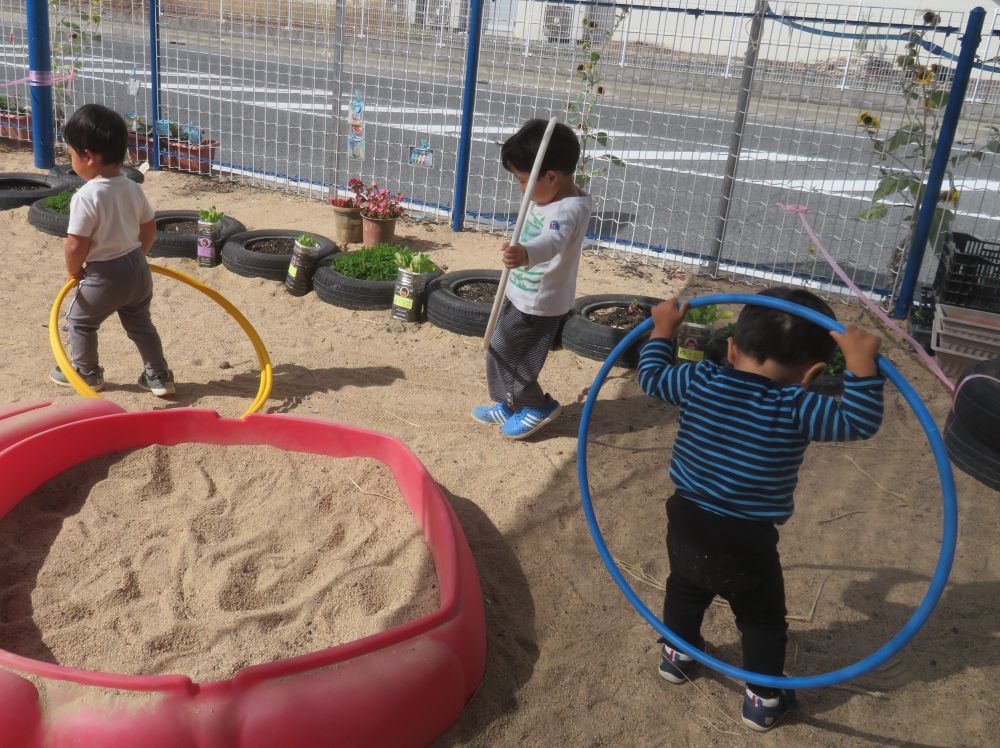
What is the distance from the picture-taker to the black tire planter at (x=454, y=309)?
5.46m

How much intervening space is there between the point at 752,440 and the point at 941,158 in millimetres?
4196

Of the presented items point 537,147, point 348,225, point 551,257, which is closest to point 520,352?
point 551,257

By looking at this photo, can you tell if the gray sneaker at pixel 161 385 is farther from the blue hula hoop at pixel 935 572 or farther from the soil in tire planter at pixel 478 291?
the blue hula hoop at pixel 935 572

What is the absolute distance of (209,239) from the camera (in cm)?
630

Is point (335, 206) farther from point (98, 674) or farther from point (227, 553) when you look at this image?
point (98, 674)

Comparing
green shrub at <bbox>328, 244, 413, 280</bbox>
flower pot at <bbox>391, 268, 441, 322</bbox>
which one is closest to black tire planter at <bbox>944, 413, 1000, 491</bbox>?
flower pot at <bbox>391, 268, 441, 322</bbox>

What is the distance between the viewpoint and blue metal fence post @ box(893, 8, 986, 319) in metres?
5.58

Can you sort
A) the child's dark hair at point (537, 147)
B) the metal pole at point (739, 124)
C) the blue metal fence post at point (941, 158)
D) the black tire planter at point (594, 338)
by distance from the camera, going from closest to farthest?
the child's dark hair at point (537, 147) → the black tire planter at point (594, 338) → the blue metal fence post at point (941, 158) → the metal pole at point (739, 124)

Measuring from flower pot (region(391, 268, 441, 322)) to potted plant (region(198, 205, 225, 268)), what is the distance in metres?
1.48

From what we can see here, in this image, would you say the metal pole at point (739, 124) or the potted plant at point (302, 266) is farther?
the metal pole at point (739, 124)

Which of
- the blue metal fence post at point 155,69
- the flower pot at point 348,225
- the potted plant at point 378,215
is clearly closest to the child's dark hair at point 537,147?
the potted plant at point 378,215

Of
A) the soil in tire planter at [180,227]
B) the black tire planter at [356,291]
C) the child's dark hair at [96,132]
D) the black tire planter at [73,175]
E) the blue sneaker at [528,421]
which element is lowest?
the blue sneaker at [528,421]

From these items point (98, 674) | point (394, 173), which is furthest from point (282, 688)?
point (394, 173)

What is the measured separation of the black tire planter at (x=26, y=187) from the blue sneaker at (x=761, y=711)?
6.57 metres
